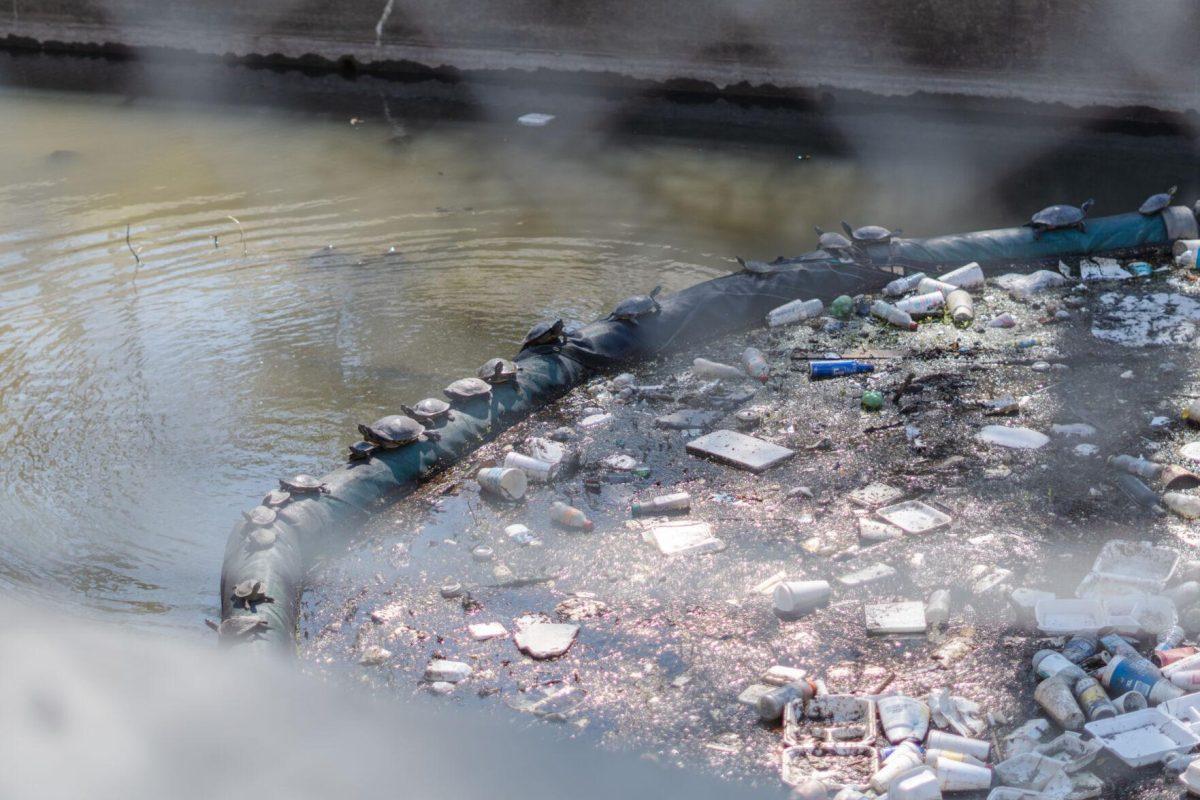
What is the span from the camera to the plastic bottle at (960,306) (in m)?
6.12

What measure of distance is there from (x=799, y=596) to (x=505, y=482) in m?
1.32

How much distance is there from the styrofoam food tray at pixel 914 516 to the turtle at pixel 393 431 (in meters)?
1.88

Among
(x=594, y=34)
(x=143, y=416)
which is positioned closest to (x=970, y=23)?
(x=594, y=34)

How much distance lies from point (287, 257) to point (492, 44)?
17.5ft

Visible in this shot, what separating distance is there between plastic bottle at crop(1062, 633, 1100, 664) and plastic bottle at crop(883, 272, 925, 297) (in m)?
3.22

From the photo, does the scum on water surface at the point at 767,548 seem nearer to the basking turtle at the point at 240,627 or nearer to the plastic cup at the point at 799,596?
the plastic cup at the point at 799,596

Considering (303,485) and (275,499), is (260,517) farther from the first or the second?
(303,485)

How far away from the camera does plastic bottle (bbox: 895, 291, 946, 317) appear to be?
20.4 ft

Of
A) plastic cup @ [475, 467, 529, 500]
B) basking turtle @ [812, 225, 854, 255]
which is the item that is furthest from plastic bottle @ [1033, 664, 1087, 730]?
basking turtle @ [812, 225, 854, 255]

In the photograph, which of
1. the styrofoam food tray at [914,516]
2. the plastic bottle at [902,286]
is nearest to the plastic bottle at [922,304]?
the plastic bottle at [902,286]

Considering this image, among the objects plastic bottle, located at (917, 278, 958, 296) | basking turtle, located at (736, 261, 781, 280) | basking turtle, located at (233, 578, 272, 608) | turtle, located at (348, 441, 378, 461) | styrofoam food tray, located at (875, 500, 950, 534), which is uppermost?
basking turtle, located at (736, 261, 781, 280)

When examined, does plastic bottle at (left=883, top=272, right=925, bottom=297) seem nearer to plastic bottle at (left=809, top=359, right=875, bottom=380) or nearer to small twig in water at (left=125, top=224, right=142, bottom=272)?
plastic bottle at (left=809, top=359, right=875, bottom=380)

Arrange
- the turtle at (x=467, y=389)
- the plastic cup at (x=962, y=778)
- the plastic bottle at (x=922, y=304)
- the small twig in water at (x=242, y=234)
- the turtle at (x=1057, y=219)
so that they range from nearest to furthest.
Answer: the plastic cup at (x=962, y=778) → the turtle at (x=467, y=389) → the plastic bottle at (x=922, y=304) → the turtle at (x=1057, y=219) → the small twig in water at (x=242, y=234)

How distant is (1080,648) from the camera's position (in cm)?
354
